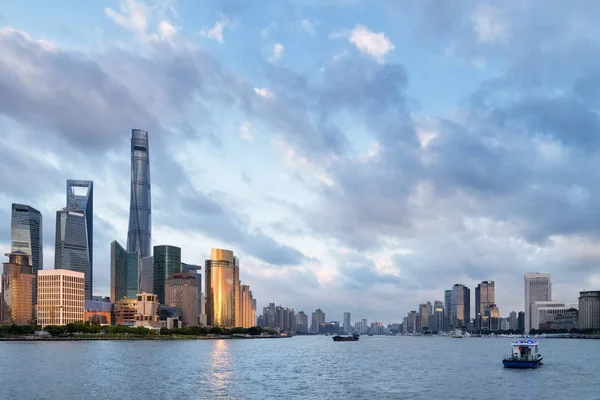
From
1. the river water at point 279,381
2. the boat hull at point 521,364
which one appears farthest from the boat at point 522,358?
the river water at point 279,381

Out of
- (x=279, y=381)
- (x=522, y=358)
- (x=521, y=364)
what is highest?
(x=279, y=381)

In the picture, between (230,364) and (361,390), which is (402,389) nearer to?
(361,390)

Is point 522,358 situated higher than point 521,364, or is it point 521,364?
point 522,358

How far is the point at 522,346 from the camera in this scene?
15988 cm

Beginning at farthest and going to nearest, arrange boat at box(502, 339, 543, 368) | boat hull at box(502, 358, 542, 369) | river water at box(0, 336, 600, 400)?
boat at box(502, 339, 543, 368)
boat hull at box(502, 358, 542, 369)
river water at box(0, 336, 600, 400)

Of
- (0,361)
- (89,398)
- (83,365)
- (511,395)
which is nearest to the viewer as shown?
(89,398)

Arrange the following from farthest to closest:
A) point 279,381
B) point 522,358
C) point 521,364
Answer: point 522,358
point 521,364
point 279,381

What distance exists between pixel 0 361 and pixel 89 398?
292ft

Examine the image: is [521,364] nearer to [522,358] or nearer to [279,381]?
[522,358]

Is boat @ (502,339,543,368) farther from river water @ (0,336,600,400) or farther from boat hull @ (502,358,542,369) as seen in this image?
river water @ (0,336,600,400)

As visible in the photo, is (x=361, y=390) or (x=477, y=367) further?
(x=477, y=367)

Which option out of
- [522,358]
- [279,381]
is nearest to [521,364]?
[522,358]

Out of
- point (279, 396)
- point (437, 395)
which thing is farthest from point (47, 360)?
point (437, 395)

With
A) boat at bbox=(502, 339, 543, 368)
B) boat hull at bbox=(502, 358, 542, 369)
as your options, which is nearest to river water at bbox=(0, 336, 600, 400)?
boat hull at bbox=(502, 358, 542, 369)
